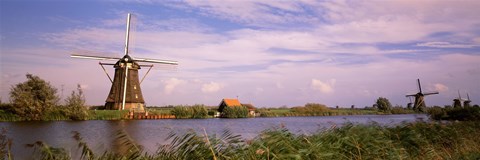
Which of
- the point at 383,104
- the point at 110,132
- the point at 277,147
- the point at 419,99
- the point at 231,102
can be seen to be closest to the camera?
the point at 277,147

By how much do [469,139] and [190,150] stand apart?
9531 mm

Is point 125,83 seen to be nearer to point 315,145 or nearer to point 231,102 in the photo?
point 231,102

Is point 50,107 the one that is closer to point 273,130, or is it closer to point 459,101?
point 273,130

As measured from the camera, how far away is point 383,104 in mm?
76250

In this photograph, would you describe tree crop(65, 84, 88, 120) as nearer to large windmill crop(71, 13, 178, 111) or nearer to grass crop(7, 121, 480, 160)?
large windmill crop(71, 13, 178, 111)

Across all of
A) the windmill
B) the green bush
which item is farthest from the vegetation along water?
the green bush

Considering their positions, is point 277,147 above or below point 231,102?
below

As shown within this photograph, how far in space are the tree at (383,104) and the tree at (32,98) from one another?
5967cm

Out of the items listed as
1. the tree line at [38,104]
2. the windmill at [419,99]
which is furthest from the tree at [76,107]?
the windmill at [419,99]

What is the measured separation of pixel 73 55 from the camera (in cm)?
3634

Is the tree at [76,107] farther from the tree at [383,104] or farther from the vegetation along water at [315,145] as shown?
the tree at [383,104]

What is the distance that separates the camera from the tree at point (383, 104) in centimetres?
7562

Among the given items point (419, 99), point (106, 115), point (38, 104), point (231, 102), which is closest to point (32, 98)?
point (38, 104)

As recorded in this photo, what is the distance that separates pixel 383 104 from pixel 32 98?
61.5 m
